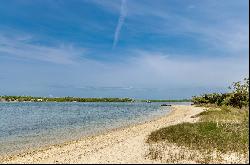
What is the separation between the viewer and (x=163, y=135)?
27.5 meters

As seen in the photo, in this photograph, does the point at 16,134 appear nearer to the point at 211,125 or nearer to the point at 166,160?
the point at 211,125

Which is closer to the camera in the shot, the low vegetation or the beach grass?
the low vegetation

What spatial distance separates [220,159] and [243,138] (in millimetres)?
4758

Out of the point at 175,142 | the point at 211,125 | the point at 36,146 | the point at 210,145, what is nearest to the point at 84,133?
the point at 36,146

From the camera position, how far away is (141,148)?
2422cm

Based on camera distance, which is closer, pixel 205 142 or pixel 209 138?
pixel 205 142

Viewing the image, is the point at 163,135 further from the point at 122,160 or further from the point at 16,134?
the point at 16,134

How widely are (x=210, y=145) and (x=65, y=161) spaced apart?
860 cm

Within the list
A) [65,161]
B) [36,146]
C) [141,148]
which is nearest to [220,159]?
[141,148]

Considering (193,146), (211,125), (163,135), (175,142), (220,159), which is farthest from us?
(211,125)

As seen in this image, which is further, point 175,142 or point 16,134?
point 16,134

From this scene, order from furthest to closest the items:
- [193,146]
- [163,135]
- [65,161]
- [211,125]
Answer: [211,125] → [163,135] → [193,146] → [65,161]

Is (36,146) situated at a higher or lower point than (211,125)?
lower

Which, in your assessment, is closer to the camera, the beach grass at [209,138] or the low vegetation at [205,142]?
the low vegetation at [205,142]
